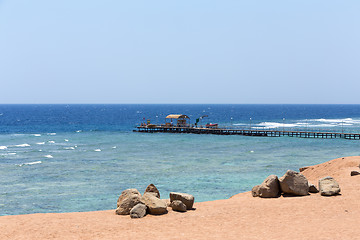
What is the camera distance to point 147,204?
18.2 metres

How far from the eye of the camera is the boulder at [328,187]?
20.5 meters

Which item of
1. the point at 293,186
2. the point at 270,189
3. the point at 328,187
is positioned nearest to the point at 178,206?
the point at 270,189

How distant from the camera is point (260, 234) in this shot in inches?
595

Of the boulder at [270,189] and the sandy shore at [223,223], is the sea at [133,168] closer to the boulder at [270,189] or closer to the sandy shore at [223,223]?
the boulder at [270,189]

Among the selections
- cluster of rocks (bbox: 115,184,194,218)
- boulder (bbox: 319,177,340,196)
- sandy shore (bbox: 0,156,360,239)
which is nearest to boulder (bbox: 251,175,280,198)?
sandy shore (bbox: 0,156,360,239)

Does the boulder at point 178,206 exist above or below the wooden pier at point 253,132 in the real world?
above

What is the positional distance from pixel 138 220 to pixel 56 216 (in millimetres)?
3915

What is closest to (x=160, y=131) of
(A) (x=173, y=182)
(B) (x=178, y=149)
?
(B) (x=178, y=149)

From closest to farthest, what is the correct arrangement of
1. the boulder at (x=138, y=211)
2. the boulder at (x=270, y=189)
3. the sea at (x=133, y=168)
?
the boulder at (x=138, y=211), the boulder at (x=270, y=189), the sea at (x=133, y=168)

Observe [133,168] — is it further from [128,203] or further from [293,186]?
[128,203]

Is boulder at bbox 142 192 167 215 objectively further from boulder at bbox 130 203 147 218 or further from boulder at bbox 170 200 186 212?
boulder at bbox 170 200 186 212

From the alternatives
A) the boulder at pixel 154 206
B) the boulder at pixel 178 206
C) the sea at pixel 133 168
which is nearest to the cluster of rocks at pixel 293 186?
the boulder at pixel 178 206

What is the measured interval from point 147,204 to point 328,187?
9.24 metres

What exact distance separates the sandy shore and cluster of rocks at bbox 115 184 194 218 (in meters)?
0.35
